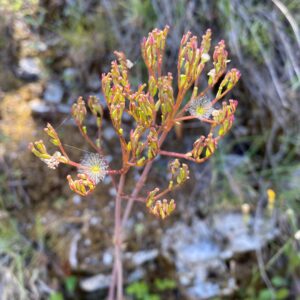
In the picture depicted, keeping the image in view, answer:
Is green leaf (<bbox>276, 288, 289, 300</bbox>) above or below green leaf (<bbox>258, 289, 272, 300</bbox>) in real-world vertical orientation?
above

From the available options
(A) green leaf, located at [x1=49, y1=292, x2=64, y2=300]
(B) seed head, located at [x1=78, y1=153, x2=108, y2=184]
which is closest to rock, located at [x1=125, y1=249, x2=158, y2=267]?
(A) green leaf, located at [x1=49, y1=292, x2=64, y2=300]

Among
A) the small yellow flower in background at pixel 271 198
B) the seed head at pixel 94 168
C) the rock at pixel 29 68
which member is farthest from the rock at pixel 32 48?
the small yellow flower in background at pixel 271 198

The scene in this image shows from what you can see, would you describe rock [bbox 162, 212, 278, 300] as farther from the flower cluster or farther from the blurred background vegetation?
the flower cluster

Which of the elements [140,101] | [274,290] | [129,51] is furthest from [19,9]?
[274,290]

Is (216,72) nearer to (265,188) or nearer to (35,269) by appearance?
(265,188)

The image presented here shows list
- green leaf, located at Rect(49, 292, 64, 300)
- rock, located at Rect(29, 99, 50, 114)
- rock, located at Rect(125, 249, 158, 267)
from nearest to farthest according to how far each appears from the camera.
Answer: green leaf, located at Rect(49, 292, 64, 300)
rock, located at Rect(125, 249, 158, 267)
rock, located at Rect(29, 99, 50, 114)

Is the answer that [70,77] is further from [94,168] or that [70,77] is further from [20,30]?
[94,168]
